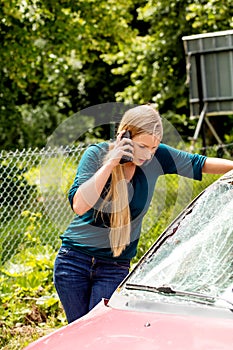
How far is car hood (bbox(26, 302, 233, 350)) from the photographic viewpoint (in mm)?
2467

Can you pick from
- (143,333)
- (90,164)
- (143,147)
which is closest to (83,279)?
(90,164)

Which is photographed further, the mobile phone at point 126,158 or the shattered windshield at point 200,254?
the mobile phone at point 126,158

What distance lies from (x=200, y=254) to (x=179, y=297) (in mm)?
311

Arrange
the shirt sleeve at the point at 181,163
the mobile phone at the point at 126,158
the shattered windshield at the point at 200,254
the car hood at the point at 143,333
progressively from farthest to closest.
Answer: the shirt sleeve at the point at 181,163, the mobile phone at the point at 126,158, the shattered windshield at the point at 200,254, the car hood at the point at 143,333

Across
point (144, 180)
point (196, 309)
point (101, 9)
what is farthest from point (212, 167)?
point (101, 9)

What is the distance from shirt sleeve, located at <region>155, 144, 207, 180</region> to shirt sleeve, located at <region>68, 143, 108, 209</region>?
0.39 meters

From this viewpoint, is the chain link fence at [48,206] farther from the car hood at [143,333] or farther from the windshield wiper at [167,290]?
the car hood at [143,333]

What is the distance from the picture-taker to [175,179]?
9344 millimetres

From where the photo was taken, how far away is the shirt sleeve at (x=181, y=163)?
399 centimetres

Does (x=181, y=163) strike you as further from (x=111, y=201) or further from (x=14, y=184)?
(x=14, y=184)

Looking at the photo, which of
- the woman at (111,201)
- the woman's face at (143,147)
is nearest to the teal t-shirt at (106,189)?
the woman at (111,201)

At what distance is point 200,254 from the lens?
314 cm

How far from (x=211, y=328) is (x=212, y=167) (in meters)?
1.52

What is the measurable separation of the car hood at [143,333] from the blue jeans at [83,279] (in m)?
0.92
